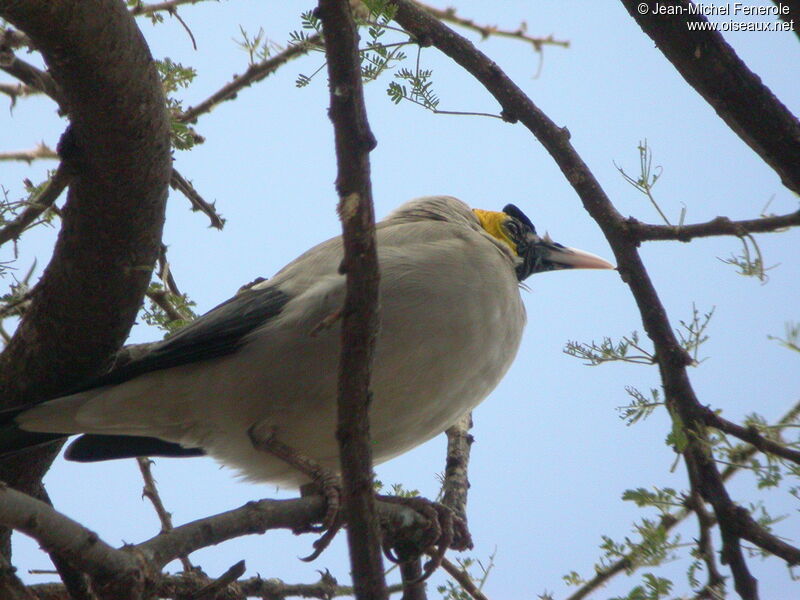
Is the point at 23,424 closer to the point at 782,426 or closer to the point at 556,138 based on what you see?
the point at 556,138

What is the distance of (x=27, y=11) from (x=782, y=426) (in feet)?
9.20

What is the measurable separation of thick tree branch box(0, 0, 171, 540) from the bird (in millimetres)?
198

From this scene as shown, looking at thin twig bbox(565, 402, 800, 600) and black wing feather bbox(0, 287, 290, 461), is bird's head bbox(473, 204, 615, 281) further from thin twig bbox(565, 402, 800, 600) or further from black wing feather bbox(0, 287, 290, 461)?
thin twig bbox(565, 402, 800, 600)

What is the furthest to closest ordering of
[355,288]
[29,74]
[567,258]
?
1. [567,258]
2. [29,74]
3. [355,288]

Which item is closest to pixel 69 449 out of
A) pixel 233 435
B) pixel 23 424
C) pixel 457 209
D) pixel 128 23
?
pixel 23 424

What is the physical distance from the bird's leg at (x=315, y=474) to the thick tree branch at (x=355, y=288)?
0.96 metres

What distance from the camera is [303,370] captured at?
3.76 meters

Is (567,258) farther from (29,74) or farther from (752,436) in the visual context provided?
(29,74)

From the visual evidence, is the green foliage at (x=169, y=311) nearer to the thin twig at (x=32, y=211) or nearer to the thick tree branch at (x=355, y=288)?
the thin twig at (x=32, y=211)

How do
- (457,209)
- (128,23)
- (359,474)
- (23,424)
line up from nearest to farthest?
(359,474) → (128,23) → (23,424) → (457,209)

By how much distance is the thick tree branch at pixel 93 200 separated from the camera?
311cm

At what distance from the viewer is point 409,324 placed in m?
3.75

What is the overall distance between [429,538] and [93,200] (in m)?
1.86

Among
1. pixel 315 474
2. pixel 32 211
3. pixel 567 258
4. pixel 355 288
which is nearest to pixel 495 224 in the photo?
pixel 567 258
